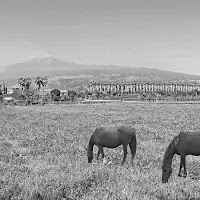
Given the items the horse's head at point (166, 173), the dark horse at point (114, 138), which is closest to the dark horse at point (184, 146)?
the horse's head at point (166, 173)

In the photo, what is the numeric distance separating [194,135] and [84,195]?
5.74m

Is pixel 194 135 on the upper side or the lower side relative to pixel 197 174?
upper

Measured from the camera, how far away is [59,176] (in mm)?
9898

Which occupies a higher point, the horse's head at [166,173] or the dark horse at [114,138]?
the dark horse at [114,138]

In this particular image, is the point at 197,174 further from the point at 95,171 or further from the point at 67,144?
the point at 67,144

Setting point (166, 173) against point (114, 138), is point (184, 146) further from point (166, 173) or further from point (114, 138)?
point (114, 138)

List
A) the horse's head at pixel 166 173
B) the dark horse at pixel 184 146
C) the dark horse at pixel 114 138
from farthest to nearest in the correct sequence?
1. the dark horse at pixel 114 138
2. the dark horse at pixel 184 146
3. the horse's head at pixel 166 173

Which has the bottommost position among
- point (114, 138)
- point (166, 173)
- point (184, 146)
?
point (166, 173)

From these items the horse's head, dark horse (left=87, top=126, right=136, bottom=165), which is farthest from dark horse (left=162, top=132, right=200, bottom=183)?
dark horse (left=87, top=126, right=136, bottom=165)

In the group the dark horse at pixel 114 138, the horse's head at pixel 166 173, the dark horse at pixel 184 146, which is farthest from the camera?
the dark horse at pixel 114 138

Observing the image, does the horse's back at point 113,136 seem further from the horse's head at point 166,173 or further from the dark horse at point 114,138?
the horse's head at point 166,173

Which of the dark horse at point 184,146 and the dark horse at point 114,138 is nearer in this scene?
the dark horse at point 184,146

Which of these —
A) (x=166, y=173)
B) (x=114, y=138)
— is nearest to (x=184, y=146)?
(x=166, y=173)

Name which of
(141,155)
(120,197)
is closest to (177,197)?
(120,197)
